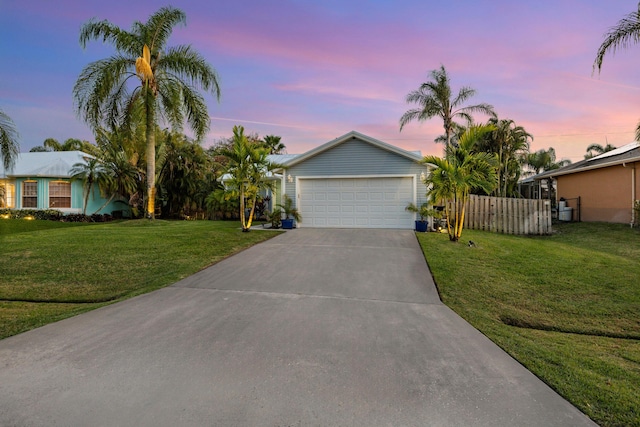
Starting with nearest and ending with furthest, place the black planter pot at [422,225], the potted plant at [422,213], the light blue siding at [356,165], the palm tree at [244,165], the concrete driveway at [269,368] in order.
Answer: the concrete driveway at [269,368] → the palm tree at [244,165] → the potted plant at [422,213] → the black planter pot at [422,225] → the light blue siding at [356,165]

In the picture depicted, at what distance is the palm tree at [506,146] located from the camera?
2397cm

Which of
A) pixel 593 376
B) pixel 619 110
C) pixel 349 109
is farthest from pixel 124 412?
pixel 619 110

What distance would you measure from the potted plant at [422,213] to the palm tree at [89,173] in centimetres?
1673

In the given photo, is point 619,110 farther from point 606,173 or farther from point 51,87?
point 51,87

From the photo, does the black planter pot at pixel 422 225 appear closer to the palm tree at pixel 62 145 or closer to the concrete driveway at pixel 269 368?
the concrete driveway at pixel 269 368

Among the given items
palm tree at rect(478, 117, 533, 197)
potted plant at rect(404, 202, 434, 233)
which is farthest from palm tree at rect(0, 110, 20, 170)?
palm tree at rect(478, 117, 533, 197)

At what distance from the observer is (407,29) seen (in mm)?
11312

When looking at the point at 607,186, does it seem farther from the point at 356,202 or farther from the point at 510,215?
the point at 356,202

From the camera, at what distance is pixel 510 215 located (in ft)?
45.1

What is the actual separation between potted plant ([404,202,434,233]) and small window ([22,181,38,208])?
2146cm

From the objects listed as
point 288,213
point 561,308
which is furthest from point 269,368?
point 288,213

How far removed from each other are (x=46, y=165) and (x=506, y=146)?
30994 millimetres

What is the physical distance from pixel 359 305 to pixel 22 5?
48.2 ft

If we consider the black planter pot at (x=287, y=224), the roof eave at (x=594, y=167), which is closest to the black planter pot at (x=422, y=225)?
the black planter pot at (x=287, y=224)
